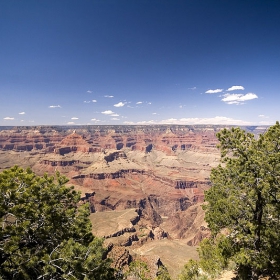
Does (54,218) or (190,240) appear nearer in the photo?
(54,218)

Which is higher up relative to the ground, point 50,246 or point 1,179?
point 1,179

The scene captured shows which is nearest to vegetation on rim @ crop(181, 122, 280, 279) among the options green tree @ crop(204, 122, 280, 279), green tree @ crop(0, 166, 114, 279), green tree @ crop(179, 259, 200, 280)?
green tree @ crop(204, 122, 280, 279)

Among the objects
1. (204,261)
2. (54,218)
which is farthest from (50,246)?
(204,261)

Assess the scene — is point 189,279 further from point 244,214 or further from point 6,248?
point 6,248

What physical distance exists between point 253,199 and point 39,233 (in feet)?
43.3

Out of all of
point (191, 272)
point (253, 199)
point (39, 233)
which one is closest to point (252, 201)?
point (253, 199)

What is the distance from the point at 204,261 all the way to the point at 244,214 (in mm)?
10784

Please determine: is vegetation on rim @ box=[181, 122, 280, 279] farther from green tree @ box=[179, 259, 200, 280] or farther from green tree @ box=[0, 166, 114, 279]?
green tree @ box=[179, 259, 200, 280]

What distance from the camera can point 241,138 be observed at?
14305 mm

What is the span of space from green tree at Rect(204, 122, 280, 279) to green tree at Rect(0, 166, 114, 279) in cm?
943

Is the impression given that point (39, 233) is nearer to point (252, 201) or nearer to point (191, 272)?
point (252, 201)

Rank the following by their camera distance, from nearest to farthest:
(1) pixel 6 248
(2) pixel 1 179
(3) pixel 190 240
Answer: (1) pixel 6 248, (2) pixel 1 179, (3) pixel 190 240

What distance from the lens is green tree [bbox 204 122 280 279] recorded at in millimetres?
12352

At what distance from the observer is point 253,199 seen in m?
13.9
